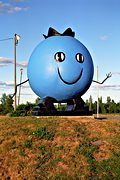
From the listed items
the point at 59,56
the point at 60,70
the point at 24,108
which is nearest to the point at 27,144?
Answer: the point at 60,70

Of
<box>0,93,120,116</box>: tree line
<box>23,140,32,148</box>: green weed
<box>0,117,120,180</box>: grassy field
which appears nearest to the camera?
<box>0,117,120,180</box>: grassy field

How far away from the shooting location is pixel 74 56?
57.1ft

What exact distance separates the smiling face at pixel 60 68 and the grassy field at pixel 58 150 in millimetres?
3548

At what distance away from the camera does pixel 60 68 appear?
56.3 ft

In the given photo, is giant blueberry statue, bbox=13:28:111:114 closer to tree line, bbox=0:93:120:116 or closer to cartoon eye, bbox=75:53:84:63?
cartoon eye, bbox=75:53:84:63

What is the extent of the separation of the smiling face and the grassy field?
355 centimetres

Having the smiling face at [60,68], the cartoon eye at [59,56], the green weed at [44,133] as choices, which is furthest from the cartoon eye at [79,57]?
the green weed at [44,133]

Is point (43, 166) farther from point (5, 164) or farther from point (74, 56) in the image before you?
point (74, 56)

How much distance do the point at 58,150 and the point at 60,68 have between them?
606 centimetres

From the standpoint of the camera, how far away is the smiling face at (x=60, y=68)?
677 inches

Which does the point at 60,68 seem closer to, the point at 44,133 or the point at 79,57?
the point at 79,57

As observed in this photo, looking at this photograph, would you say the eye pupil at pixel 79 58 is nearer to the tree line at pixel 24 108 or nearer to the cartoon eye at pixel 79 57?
the cartoon eye at pixel 79 57

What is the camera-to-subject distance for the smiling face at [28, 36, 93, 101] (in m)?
17.2

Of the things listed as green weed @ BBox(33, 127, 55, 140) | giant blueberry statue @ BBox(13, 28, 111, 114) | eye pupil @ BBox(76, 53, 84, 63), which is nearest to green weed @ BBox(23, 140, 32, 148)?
green weed @ BBox(33, 127, 55, 140)
